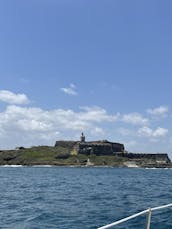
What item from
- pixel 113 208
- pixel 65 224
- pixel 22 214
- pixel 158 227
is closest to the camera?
pixel 158 227

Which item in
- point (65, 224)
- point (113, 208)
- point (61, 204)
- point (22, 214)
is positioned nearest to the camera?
point (65, 224)

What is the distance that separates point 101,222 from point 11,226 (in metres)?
6.70

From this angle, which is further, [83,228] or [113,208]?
[113,208]

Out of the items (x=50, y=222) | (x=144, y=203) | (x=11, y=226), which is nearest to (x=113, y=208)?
(x=144, y=203)

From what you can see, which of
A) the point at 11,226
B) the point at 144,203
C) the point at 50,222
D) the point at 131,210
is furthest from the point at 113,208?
the point at 11,226

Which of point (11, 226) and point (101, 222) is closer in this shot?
point (11, 226)

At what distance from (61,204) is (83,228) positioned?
15085 mm

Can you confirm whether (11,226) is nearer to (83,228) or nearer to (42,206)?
(83,228)

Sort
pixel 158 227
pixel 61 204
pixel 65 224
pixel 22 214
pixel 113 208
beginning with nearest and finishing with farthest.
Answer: pixel 158 227 < pixel 65 224 < pixel 22 214 < pixel 113 208 < pixel 61 204

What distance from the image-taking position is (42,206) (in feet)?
133

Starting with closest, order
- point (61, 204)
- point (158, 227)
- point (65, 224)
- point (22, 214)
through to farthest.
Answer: point (158, 227) → point (65, 224) → point (22, 214) → point (61, 204)

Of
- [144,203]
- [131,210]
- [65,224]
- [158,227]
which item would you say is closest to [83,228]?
[65,224]

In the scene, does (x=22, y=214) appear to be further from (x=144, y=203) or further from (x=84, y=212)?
(x=144, y=203)

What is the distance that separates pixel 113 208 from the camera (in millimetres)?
38781
